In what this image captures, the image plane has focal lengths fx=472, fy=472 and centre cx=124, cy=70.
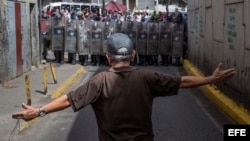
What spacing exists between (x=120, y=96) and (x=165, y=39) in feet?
51.8

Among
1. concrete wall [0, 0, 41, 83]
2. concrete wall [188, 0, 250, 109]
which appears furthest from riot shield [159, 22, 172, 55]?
concrete wall [0, 0, 41, 83]

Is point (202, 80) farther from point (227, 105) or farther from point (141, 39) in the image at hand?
point (141, 39)

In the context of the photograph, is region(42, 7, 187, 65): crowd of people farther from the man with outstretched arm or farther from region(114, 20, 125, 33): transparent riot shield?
the man with outstretched arm

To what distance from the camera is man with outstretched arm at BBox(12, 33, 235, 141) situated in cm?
344

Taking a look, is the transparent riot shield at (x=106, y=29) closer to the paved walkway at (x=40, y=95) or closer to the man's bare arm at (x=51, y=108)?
the paved walkway at (x=40, y=95)

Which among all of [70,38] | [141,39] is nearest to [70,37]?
[70,38]

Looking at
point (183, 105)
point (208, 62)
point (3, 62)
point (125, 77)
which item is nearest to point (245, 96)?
point (183, 105)

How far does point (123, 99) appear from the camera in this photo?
3.44 metres

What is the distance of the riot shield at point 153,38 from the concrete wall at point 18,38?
446 centimetres

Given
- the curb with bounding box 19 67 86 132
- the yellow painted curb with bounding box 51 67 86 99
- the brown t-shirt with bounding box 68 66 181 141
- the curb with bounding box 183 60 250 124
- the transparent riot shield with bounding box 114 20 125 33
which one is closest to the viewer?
the brown t-shirt with bounding box 68 66 181 141

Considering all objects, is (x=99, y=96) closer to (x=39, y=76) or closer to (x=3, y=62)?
(x=3, y=62)

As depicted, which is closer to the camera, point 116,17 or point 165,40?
A: point 165,40

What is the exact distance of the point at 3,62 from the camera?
13133 mm

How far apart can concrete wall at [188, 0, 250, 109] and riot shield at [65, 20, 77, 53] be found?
554 centimetres
